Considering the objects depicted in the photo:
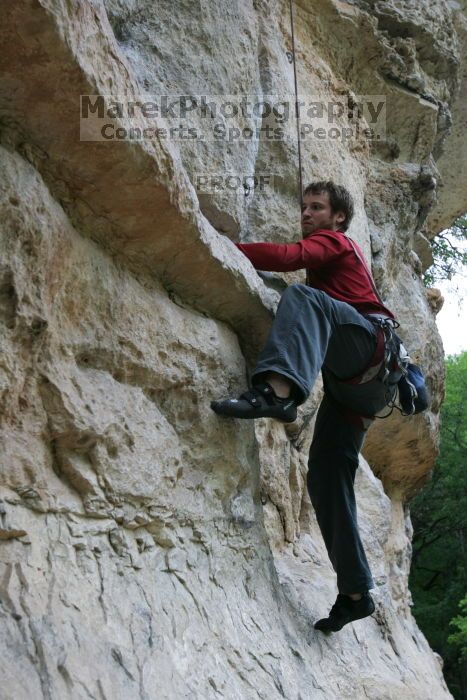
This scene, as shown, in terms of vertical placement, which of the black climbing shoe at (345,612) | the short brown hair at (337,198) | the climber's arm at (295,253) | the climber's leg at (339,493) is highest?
the short brown hair at (337,198)

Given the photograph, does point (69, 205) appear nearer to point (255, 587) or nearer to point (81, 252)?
point (81, 252)

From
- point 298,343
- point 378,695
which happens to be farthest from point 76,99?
point 378,695

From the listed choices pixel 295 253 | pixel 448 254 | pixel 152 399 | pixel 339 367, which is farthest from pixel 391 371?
pixel 448 254

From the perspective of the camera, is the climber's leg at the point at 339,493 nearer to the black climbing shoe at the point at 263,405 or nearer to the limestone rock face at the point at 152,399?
the limestone rock face at the point at 152,399

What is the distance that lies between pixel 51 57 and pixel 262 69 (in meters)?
2.61

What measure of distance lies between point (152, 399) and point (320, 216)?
1.42 meters

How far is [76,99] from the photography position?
3.02m

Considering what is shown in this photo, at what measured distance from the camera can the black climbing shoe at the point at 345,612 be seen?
4094 mm

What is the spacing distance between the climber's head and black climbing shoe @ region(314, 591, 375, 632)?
73.8 inches

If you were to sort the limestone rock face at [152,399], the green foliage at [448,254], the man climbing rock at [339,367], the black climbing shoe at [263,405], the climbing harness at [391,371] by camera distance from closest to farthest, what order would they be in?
the limestone rock face at [152,399] < the black climbing shoe at [263,405] < the man climbing rock at [339,367] < the climbing harness at [391,371] < the green foliage at [448,254]

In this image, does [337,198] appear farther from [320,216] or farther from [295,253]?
[295,253]

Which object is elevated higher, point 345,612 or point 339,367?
point 339,367

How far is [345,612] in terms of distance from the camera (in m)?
4.11

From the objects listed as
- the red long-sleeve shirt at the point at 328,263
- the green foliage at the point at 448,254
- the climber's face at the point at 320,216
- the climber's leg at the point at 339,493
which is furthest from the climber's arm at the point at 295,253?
the green foliage at the point at 448,254
